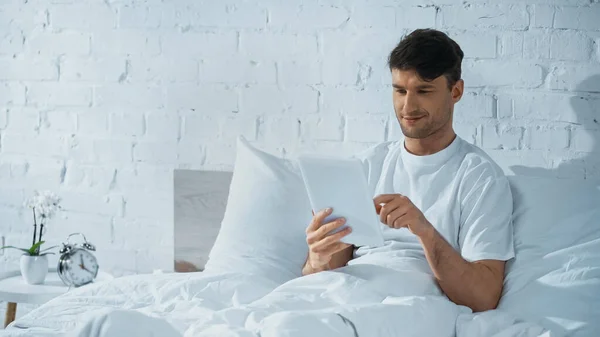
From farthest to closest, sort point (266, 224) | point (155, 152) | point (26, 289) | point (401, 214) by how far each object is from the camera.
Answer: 1. point (155, 152)
2. point (26, 289)
3. point (266, 224)
4. point (401, 214)

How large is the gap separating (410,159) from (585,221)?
1.51 ft

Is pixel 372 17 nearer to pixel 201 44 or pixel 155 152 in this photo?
pixel 201 44

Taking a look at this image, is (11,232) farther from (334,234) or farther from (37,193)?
(334,234)

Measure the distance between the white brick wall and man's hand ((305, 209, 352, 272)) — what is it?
65 centimetres

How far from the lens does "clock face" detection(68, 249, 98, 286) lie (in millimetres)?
2670

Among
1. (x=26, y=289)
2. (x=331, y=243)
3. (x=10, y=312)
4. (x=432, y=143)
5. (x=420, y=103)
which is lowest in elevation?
(x=10, y=312)

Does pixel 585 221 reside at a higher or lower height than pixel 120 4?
lower

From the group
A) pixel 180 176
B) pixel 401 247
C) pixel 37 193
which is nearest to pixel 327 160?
pixel 401 247

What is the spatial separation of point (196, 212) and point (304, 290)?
0.97m

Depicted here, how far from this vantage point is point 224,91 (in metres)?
2.86

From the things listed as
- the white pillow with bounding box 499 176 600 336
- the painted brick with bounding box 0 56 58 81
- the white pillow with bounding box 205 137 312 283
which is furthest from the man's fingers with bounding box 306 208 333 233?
the painted brick with bounding box 0 56 58 81

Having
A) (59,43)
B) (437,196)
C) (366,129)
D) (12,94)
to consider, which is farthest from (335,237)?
(12,94)

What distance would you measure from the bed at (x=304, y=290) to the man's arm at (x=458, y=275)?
0.13 ft

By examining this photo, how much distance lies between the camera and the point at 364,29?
8.77 feet
